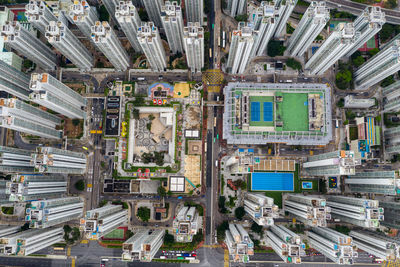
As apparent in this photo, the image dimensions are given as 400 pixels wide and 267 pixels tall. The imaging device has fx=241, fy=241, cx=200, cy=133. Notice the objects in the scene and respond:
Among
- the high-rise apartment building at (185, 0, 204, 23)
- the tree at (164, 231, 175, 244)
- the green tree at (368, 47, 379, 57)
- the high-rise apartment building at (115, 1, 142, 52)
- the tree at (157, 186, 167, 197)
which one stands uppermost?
the high-rise apartment building at (185, 0, 204, 23)

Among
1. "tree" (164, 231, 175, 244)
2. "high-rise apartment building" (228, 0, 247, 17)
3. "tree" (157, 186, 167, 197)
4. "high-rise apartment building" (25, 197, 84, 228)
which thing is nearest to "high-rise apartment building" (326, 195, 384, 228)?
"tree" (164, 231, 175, 244)

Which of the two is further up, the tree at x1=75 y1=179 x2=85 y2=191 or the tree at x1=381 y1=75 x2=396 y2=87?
the tree at x1=381 y1=75 x2=396 y2=87

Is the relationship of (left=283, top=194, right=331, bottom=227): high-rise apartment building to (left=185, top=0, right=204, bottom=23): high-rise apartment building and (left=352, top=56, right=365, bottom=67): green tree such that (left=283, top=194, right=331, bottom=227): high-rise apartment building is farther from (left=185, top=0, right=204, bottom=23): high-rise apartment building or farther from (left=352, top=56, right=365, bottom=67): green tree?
(left=185, top=0, right=204, bottom=23): high-rise apartment building

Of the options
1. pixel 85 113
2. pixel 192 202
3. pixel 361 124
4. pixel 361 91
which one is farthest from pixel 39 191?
pixel 361 91

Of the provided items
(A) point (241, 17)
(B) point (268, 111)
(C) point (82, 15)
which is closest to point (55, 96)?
(C) point (82, 15)

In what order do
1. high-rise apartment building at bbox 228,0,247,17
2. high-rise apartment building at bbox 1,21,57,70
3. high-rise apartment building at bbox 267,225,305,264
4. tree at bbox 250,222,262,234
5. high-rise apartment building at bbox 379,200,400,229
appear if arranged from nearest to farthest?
high-rise apartment building at bbox 267,225,305,264
high-rise apartment building at bbox 1,21,57,70
high-rise apartment building at bbox 379,200,400,229
tree at bbox 250,222,262,234
high-rise apartment building at bbox 228,0,247,17

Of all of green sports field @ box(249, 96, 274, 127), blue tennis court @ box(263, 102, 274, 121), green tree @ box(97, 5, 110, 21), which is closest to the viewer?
green sports field @ box(249, 96, 274, 127)

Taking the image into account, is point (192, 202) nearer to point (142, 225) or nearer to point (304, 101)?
point (142, 225)
